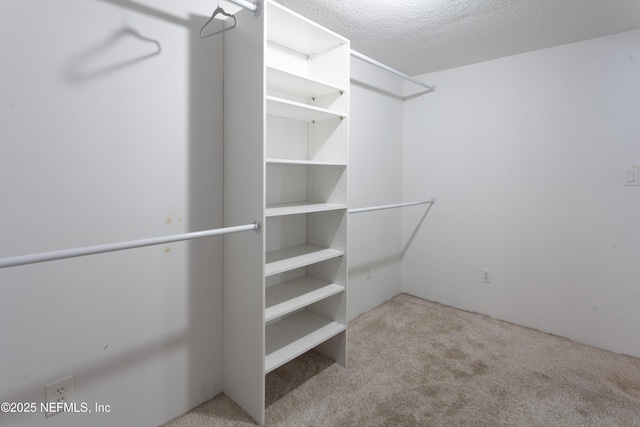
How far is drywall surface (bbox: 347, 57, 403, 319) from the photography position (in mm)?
2768

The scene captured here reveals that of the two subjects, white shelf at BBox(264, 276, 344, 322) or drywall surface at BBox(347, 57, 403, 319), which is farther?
drywall surface at BBox(347, 57, 403, 319)

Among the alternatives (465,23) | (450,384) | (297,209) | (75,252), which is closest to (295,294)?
(297,209)

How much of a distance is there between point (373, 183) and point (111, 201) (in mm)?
2100

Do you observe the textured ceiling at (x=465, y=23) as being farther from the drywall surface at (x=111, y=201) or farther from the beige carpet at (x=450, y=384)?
the beige carpet at (x=450, y=384)

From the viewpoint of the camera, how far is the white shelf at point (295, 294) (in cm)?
176

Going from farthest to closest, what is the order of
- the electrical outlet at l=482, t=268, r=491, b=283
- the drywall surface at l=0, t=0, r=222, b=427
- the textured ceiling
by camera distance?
the electrical outlet at l=482, t=268, r=491, b=283, the textured ceiling, the drywall surface at l=0, t=0, r=222, b=427

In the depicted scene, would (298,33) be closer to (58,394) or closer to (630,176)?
(58,394)

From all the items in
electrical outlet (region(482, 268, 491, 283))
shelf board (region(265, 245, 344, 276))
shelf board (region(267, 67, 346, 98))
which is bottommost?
electrical outlet (region(482, 268, 491, 283))

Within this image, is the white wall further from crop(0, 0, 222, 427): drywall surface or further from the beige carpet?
crop(0, 0, 222, 427): drywall surface

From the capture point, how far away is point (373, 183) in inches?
117

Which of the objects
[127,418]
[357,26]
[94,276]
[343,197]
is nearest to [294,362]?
[127,418]

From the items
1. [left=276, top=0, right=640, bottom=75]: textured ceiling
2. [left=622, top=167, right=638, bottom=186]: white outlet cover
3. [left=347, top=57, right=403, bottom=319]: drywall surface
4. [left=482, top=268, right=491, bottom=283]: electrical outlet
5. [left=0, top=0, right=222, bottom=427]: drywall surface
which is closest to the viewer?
[left=0, top=0, right=222, bottom=427]: drywall surface

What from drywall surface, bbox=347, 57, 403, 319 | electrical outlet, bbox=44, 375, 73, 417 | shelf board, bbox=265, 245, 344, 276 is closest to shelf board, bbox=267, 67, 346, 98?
drywall surface, bbox=347, 57, 403, 319

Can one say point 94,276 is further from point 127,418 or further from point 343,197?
point 343,197
